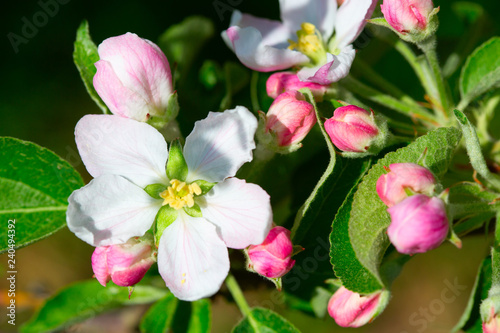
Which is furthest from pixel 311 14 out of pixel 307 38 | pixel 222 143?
pixel 222 143

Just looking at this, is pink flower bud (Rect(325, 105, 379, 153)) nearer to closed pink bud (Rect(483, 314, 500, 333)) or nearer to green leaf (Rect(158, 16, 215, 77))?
closed pink bud (Rect(483, 314, 500, 333))

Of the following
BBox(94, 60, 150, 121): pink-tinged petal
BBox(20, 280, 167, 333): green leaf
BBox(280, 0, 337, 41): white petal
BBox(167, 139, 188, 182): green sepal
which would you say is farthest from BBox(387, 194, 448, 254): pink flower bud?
BBox(20, 280, 167, 333): green leaf

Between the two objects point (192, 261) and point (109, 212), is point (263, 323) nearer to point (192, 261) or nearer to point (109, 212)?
point (192, 261)

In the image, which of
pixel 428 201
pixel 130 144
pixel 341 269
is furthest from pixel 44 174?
pixel 428 201

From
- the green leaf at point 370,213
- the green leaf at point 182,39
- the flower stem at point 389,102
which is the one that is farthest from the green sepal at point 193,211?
the green leaf at point 182,39

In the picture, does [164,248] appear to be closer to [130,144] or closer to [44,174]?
[130,144]

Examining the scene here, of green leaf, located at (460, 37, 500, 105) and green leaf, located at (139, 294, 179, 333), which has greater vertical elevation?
green leaf, located at (460, 37, 500, 105)
